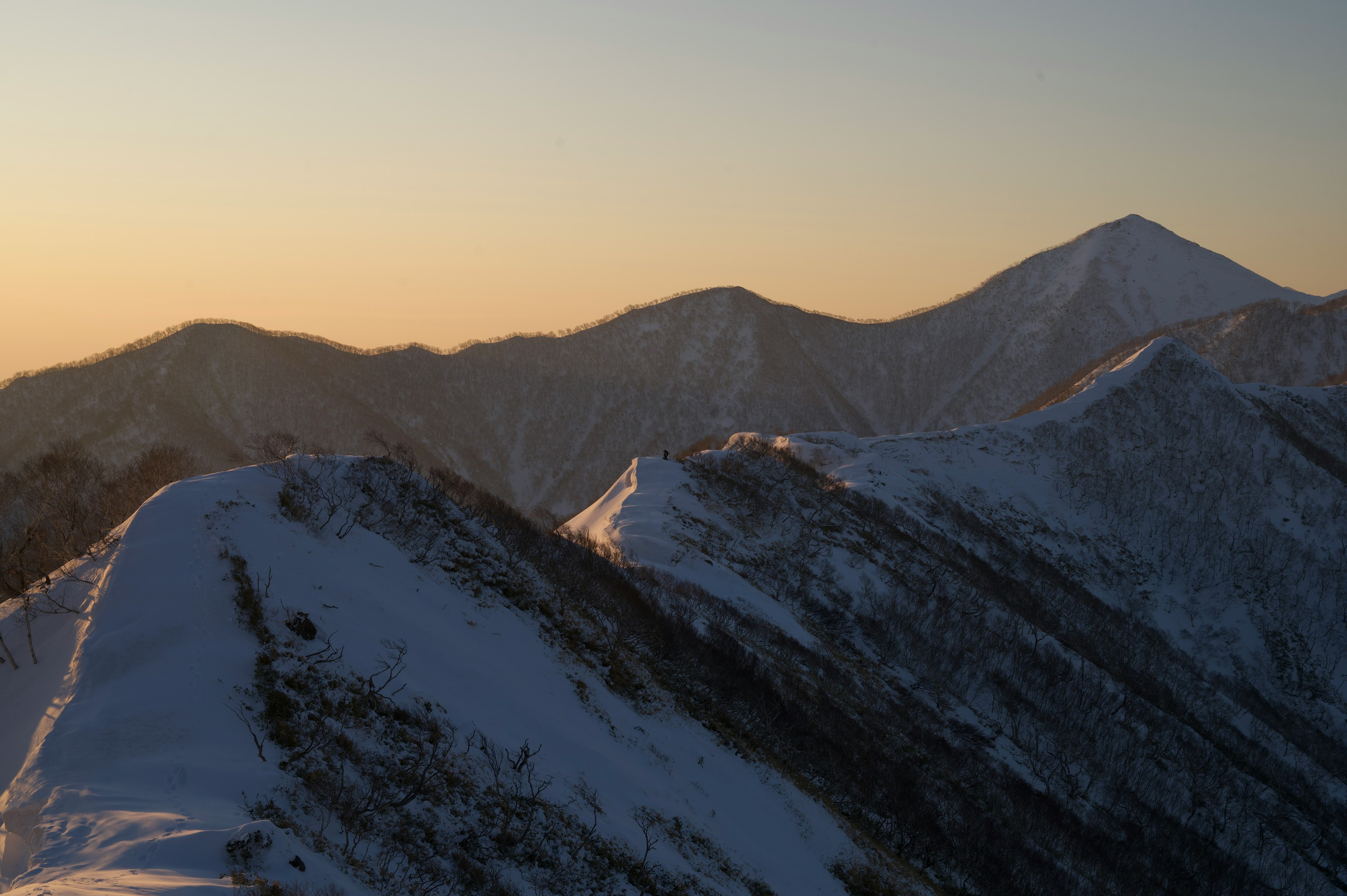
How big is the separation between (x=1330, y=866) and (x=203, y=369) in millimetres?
137957

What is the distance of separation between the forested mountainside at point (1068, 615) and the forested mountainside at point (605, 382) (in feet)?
255

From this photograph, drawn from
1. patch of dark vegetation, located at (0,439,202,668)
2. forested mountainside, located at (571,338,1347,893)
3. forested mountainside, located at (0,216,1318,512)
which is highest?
forested mountainside, located at (0,216,1318,512)

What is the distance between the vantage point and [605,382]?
547 feet

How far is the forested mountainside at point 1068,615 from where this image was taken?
111 feet

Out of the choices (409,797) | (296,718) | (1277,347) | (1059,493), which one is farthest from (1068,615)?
(1277,347)

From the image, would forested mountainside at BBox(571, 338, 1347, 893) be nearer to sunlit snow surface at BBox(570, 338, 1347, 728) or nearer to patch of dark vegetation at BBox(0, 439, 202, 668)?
sunlit snow surface at BBox(570, 338, 1347, 728)

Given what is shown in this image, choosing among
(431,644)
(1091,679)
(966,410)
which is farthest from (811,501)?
(966,410)

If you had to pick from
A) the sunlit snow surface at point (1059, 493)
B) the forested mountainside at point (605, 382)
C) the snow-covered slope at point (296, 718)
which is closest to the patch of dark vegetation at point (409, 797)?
the snow-covered slope at point (296, 718)

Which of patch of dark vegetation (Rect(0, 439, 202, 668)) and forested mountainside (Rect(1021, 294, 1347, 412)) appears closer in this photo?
patch of dark vegetation (Rect(0, 439, 202, 668))

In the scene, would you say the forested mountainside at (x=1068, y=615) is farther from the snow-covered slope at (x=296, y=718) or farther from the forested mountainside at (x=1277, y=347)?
the forested mountainside at (x=1277, y=347)

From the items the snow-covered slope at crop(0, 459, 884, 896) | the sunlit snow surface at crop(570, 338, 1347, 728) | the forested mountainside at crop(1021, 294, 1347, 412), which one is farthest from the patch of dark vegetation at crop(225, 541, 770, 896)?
the forested mountainside at crop(1021, 294, 1347, 412)

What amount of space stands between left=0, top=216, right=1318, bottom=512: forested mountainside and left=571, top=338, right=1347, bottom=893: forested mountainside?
77704 mm

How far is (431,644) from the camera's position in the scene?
20.2 metres

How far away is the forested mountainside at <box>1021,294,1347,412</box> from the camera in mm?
131625
